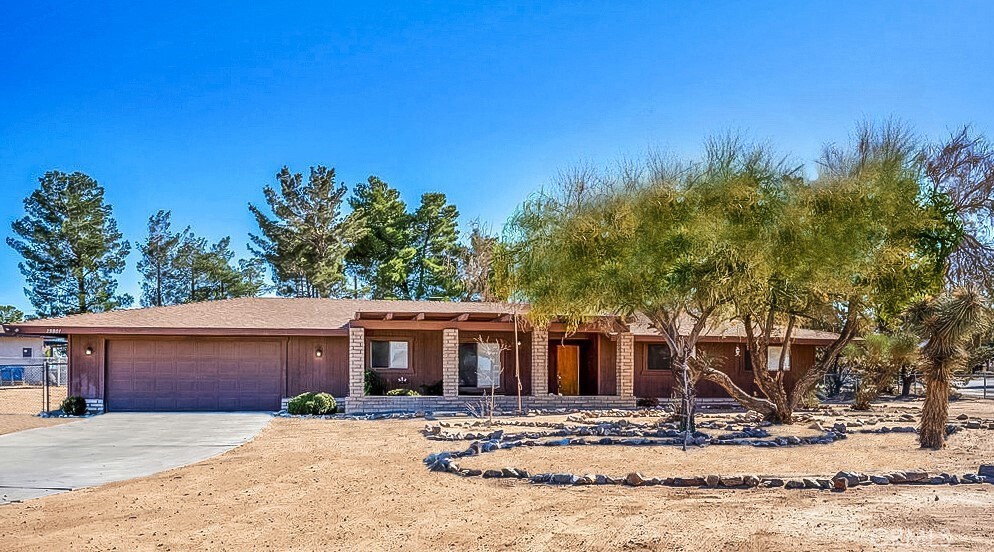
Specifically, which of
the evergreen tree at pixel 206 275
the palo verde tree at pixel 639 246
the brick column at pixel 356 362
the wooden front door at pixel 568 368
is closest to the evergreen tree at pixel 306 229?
the evergreen tree at pixel 206 275

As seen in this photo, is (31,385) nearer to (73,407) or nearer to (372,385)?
(73,407)

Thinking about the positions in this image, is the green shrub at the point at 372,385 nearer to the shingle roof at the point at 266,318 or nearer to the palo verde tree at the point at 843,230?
the shingle roof at the point at 266,318

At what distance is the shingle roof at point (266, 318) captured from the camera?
2002cm

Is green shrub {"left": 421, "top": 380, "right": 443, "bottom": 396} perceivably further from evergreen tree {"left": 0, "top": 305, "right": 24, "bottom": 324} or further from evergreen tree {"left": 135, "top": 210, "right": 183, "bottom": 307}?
evergreen tree {"left": 0, "top": 305, "right": 24, "bottom": 324}

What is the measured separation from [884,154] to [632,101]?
5.84 metres

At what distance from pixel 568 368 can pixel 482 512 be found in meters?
17.1

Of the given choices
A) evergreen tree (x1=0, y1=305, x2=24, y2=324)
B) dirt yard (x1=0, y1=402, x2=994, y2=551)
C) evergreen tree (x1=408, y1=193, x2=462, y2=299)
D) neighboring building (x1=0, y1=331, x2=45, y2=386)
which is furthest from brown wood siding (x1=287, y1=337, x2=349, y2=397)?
evergreen tree (x1=0, y1=305, x2=24, y2=324)

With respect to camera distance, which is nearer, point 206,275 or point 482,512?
point 482,512

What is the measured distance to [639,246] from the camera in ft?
47.3

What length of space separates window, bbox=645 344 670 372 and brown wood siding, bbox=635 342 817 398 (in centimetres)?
16

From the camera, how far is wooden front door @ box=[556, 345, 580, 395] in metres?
24.4

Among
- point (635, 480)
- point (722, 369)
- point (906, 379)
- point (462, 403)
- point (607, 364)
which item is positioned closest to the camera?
point (635, 480)

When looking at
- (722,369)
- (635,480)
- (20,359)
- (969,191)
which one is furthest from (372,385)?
(20,359)

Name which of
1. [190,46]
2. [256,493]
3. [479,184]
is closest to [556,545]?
[256,493]
